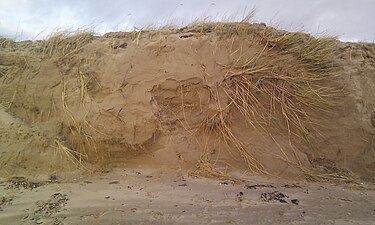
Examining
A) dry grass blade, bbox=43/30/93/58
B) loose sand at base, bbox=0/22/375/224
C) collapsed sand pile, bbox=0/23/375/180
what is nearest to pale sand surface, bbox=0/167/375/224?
loose sand at base, bbox=0/22/375/224

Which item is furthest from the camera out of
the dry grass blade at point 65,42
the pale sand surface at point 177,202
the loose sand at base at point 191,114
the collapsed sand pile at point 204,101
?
the dry grass blade at point 65,42

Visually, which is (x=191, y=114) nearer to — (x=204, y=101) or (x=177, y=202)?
(x=204, y=101)

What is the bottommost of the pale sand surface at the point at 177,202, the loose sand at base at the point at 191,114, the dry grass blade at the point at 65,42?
the pale sand surface at the point at 177,202

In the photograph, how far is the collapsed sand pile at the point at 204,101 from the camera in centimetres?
582

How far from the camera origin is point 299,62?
644 cm

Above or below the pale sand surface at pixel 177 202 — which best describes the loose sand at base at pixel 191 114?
above

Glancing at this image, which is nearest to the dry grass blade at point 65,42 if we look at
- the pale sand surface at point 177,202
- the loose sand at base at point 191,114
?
the loose sand at base at point 191,114

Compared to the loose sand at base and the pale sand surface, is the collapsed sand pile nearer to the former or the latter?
the loose sand at base

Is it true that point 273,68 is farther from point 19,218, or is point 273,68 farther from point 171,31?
point 19,218

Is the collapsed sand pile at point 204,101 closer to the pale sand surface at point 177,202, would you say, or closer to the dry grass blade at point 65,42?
the dry grass blade at point 65,42

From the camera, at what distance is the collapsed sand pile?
19.1 ft

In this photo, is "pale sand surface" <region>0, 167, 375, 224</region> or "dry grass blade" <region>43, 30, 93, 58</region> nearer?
"pale sand surface" <region>0, 167, 375, 224</region>

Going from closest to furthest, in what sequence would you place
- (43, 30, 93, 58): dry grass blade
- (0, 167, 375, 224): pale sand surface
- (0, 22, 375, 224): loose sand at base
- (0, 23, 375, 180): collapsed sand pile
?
(0, 167, 375, 224): pale sand surface < (0, 22, 375, 224): loose sand at base < (0, 23, 375, 180): collapsed sand pile < (43, 30, 93, 58): dry grass blade

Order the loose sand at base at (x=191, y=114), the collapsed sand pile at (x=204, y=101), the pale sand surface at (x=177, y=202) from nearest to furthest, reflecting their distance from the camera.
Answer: the pale sand surface at (x=177, y=202)
the loose sand at base at (x=191, y=114)
the collapsed sand pile at (x=204, y=101)
